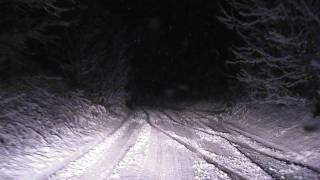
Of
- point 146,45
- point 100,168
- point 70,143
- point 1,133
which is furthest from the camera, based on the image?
point 146,45

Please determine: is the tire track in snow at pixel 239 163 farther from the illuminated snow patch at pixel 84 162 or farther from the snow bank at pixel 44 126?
the snow bank at pixel 44 126

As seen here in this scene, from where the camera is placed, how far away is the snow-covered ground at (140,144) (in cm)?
845

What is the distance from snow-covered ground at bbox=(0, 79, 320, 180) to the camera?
845 cm

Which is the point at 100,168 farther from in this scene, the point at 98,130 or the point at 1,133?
the point at 98,130

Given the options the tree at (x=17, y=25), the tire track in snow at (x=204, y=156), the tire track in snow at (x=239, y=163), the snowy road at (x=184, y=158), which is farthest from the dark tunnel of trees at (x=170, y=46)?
the tire track in snow at (x=204, y=156)

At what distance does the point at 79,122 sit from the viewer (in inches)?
541

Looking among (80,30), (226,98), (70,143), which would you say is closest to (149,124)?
(70,143)

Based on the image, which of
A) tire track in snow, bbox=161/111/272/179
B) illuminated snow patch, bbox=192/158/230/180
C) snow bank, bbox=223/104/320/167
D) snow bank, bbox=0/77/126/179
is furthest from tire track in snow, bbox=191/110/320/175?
snow bank, bbox=0/77/126/179

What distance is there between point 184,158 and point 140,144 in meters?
1.86

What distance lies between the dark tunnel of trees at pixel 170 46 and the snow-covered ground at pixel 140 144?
4.60ft

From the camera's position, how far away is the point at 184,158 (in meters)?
9.72

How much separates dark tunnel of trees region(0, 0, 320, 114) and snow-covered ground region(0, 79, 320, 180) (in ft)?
4.60

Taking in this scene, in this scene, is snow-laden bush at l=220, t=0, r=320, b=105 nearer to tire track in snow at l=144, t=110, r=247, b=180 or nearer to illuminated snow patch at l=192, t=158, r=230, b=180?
tire track in snow at l=144, t=110, r=247, b=180

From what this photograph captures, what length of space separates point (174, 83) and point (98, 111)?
14.9 m
